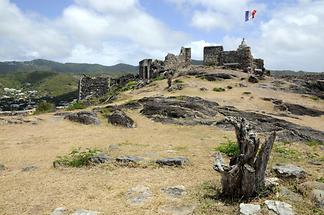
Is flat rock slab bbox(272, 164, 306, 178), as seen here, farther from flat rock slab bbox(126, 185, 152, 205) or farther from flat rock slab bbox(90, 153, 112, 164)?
flat rock slab bbox(90, 153, 112, 164)

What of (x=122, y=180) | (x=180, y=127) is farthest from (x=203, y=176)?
(x=180, y=127)

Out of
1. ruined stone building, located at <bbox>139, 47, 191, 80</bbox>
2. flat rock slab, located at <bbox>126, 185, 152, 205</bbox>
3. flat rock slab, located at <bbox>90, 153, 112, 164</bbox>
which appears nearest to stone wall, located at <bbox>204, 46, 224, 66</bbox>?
ruined stone building, located at <bbox>139, 47, 191, 80</bbox>

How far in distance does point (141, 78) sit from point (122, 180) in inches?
1424

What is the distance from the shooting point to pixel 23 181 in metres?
12.9

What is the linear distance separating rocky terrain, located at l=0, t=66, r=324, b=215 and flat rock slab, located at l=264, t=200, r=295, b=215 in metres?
0.03

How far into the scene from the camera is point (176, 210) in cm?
978

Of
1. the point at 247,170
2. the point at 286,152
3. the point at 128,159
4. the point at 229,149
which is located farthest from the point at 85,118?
the point at 247,170

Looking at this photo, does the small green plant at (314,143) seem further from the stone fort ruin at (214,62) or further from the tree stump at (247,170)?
the stone fort ruin at (214,62)

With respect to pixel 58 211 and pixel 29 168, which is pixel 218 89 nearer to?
pixel 29 168

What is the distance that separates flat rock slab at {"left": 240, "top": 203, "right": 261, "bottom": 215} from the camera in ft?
30.1

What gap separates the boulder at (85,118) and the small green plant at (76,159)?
7428mm

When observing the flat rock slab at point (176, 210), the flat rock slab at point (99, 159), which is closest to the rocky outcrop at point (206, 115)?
the flat rock slab at point (99, 159)

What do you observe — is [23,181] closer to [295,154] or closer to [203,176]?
[203,176]

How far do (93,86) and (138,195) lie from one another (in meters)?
38.7
